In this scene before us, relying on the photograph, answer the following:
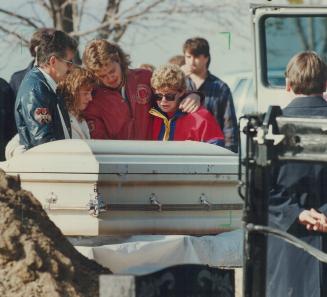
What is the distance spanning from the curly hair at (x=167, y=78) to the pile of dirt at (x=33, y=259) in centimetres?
223

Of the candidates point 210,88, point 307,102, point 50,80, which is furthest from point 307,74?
point 210,88

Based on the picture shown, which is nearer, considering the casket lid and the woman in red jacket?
the casket lid

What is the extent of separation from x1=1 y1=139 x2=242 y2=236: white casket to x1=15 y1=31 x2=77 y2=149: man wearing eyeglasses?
470 millimetres

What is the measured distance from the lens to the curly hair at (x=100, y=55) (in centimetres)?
728

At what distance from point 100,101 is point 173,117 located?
19.6 inches

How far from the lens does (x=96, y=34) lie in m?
14.3

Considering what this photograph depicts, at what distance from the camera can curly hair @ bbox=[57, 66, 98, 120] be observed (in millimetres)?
6961

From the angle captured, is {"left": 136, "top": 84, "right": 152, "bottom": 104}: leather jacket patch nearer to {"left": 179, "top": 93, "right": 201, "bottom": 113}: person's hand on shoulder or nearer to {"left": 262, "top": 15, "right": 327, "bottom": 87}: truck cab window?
{"left": 179, "top": 93, "right": 201, "bottom": 113}: person's hand on shoulder

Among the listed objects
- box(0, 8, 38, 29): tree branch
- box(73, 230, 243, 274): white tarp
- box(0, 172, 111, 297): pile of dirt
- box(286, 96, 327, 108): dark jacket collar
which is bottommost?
box(73, 230, 243, 274): white tarp

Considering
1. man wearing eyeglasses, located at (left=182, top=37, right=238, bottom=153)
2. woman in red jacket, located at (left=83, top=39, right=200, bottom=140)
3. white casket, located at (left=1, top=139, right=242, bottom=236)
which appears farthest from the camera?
man wearing eyeglasses, located at (left=182, top=37, right=238, bottom=153)

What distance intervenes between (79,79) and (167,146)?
0.74 metres

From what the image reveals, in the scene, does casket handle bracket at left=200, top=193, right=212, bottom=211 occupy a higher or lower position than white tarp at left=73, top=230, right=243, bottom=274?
higher

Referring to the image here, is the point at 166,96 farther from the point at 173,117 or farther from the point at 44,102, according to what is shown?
the point at 44,102

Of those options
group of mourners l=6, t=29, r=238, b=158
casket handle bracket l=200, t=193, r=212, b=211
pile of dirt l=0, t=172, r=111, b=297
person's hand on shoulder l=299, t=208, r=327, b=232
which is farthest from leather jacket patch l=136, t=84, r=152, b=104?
pile of dirt l=0, t=172, r=111, b=297
